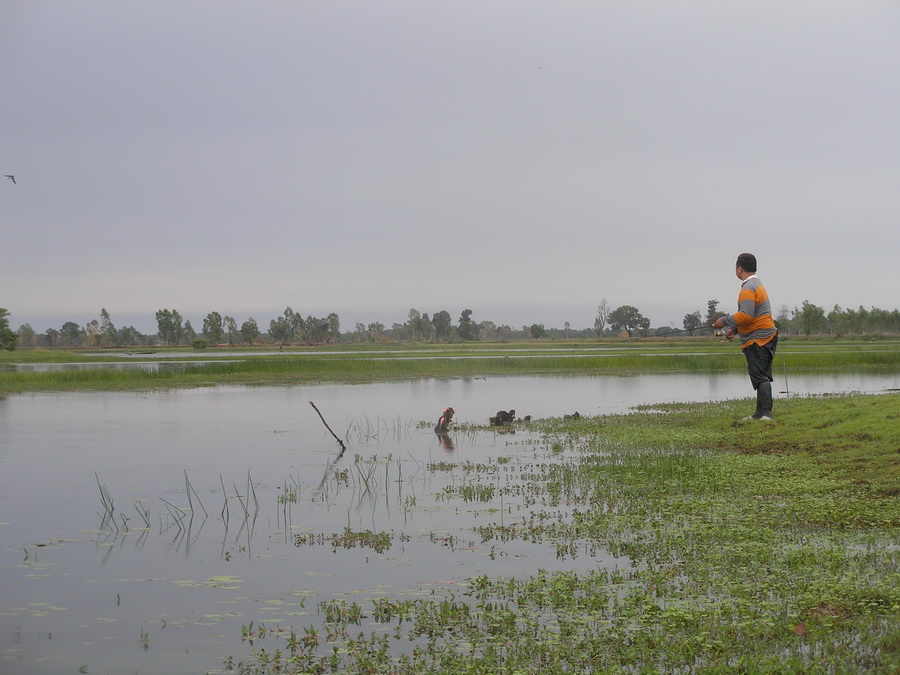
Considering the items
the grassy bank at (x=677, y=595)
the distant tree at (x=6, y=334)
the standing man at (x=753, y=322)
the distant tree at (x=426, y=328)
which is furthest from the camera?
the distant tree at (x=426, y=328)

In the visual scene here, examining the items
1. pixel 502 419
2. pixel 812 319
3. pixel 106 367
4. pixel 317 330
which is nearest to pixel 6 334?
pixel 106 367

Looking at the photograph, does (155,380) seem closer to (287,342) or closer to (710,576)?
(710,576)

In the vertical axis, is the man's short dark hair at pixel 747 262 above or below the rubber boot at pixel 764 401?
above

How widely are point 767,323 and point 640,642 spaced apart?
9379mm

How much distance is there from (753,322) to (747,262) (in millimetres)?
1030

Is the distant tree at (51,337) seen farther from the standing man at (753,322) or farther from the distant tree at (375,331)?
the standing man at (753,322)

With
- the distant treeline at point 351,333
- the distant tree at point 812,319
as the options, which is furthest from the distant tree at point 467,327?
the distant tree at point 812,319

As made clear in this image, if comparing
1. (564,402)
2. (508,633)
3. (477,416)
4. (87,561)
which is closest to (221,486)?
(87,561)

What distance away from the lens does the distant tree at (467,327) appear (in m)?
145

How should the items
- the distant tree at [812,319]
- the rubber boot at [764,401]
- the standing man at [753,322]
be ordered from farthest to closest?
the distant tree at [812,319] → the rubber boot at [764,401] → the standing man at [753,322]

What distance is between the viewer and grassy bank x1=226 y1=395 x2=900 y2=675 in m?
5.27

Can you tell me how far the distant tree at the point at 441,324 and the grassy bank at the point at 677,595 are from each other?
5309 inches

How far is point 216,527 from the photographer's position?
9820 mm

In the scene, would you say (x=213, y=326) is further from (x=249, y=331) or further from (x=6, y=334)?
(x=6, y=334)
